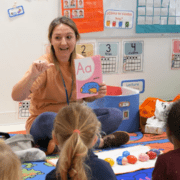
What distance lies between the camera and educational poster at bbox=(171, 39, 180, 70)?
3014 millimetres

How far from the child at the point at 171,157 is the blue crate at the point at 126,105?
3.95ft

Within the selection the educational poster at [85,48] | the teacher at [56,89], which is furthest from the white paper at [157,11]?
the teacher at [56,89]

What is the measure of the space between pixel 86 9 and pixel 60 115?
5.59 feet

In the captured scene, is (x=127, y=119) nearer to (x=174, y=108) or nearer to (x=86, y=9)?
(x=86, y=9)

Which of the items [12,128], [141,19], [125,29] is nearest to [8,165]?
[12,128]

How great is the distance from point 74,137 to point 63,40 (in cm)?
95

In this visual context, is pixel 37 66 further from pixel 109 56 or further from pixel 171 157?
pixel 109 56

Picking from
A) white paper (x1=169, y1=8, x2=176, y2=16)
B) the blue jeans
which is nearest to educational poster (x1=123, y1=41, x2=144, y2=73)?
white paper (x1=169, y1=8, x2=176, y2=16)

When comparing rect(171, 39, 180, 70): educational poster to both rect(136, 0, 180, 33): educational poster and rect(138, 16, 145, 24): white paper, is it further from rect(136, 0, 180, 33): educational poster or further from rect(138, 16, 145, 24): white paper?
rect(138, 16, 145, 24): white paper

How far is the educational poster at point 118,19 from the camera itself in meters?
2.69

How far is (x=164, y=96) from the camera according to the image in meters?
3.07

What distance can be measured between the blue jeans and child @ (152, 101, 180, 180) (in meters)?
0.89

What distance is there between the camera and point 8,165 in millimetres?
711

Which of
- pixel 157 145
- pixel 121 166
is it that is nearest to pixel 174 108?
pixel 121 166
